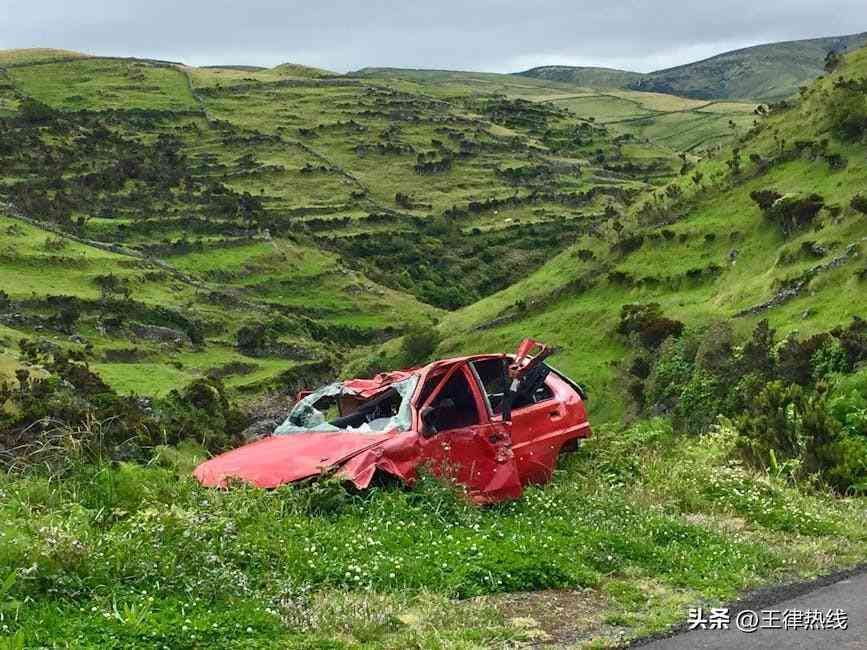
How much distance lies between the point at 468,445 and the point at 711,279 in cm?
4465

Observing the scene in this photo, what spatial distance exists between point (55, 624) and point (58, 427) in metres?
4.13

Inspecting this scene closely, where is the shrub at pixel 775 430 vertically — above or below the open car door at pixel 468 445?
below

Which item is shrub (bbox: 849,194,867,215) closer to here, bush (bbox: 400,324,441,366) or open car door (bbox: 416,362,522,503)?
bush (bbox: 400,324,441,366)

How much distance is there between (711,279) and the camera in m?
51.8

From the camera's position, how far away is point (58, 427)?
9.47m

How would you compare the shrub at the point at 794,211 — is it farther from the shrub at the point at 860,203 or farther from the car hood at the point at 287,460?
the car hood at the point at 287,460

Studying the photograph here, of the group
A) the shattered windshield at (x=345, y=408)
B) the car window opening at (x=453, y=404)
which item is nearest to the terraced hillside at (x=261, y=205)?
the shattered windshield at (x=345, y=408)

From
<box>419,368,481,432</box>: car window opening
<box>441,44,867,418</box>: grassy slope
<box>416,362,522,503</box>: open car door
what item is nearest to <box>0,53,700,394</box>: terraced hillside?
<box>441,44,867,418</box>: grassy slope

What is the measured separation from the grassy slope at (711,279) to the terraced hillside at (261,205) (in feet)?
37.2

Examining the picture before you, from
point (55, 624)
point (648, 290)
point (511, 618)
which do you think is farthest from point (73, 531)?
point (648, 290)

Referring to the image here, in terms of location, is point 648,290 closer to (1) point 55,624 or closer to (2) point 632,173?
(1) point 55,624

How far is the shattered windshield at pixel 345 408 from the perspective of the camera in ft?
34.5

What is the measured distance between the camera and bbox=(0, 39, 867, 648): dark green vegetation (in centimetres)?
681

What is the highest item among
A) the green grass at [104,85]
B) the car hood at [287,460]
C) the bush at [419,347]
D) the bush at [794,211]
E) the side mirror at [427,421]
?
the green grass at [104,85]
